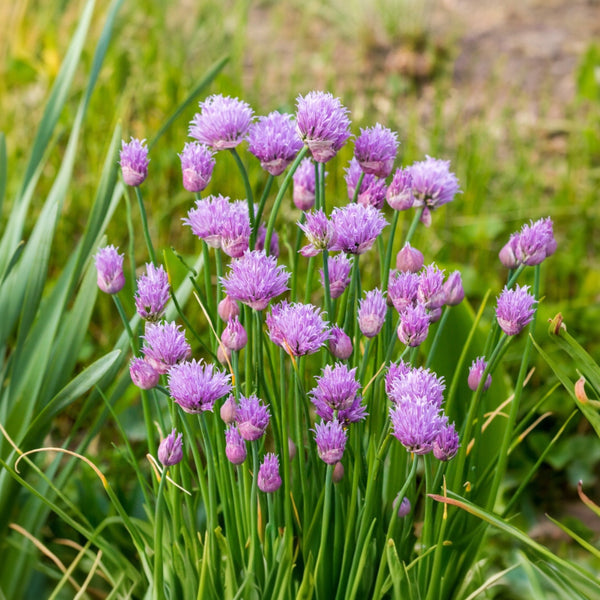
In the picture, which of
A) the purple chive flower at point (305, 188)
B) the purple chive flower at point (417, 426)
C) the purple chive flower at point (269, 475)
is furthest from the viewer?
the purple chive flower at point (305, 188)

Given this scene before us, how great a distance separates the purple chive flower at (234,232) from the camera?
0.77 meters

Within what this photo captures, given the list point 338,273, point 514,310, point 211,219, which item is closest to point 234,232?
point 211,219

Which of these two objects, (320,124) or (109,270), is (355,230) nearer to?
(320,124)

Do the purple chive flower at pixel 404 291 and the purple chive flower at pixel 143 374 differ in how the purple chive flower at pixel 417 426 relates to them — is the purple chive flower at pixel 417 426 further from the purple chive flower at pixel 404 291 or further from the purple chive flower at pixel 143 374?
the purple chive flower at pixel 143 374

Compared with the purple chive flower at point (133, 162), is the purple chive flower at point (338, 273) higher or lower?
lower

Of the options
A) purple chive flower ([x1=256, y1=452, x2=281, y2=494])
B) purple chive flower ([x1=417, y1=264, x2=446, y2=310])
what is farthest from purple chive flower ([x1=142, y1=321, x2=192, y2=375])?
purple chive flower ([x1=417, y1=264, x2=446, y2=310])

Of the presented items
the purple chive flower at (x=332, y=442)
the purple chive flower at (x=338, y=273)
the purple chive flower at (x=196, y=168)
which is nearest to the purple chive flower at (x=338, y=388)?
the purple chive flower at (x=332, y=442)

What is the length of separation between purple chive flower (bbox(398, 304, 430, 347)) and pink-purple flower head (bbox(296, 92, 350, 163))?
0.55 feet

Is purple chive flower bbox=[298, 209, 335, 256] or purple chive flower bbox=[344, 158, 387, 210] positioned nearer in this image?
purple chive flower bbox=[298, 209, 335, 256]

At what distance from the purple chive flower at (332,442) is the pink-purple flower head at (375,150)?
0.26 metres

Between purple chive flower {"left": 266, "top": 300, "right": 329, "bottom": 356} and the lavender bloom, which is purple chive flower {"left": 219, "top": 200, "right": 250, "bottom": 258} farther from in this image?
the lavender bloom

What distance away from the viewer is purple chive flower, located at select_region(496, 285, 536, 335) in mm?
792

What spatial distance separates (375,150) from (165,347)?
11.4 inches

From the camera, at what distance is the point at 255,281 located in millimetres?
728
